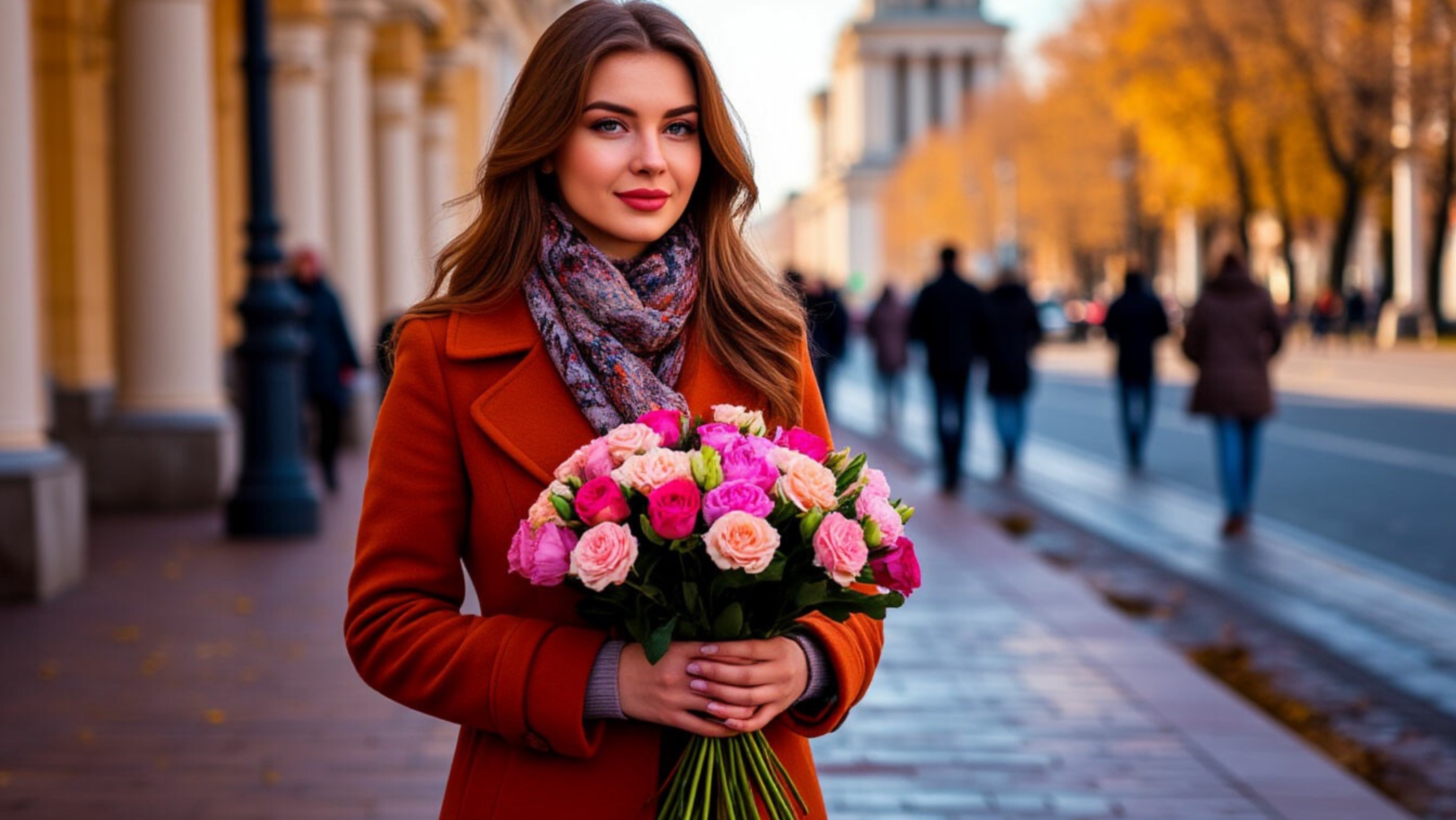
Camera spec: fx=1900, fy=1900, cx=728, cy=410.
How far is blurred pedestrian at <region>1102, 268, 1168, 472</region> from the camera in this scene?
16.5m

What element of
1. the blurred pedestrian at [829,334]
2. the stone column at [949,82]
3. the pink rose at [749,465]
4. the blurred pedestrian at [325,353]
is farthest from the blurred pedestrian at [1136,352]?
the stone column at [949,82]

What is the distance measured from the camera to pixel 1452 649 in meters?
8.04

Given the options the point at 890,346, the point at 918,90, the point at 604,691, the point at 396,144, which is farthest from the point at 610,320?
the point at 918,90

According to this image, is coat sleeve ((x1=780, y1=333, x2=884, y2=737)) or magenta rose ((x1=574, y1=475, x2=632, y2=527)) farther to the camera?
coat sleeve ((x1=780, y1=333, x2=884, y2=737))

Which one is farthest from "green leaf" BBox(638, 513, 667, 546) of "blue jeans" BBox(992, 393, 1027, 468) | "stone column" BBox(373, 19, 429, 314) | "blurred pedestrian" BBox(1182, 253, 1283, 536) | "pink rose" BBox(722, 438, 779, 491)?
"stone column" BBox(373, 19, 429, 314)

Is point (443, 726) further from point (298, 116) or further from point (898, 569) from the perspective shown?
point (298, 116)

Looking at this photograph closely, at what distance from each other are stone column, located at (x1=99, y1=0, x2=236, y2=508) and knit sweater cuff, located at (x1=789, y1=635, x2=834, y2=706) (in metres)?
11.6

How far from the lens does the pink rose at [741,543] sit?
213 centimetres

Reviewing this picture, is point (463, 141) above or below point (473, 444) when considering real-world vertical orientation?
above

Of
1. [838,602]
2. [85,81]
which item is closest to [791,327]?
[838,602]

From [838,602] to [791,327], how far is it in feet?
1.55

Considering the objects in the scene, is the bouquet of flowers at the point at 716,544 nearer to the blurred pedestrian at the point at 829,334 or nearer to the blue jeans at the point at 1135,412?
the blue jeans at the point at 1135,412

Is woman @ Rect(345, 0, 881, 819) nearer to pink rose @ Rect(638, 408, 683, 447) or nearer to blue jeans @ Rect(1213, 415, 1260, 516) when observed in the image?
pink rose @ Rect(638, 408, 683, 447)

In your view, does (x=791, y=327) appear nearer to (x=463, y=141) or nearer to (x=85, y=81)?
(x=85, y=81)
